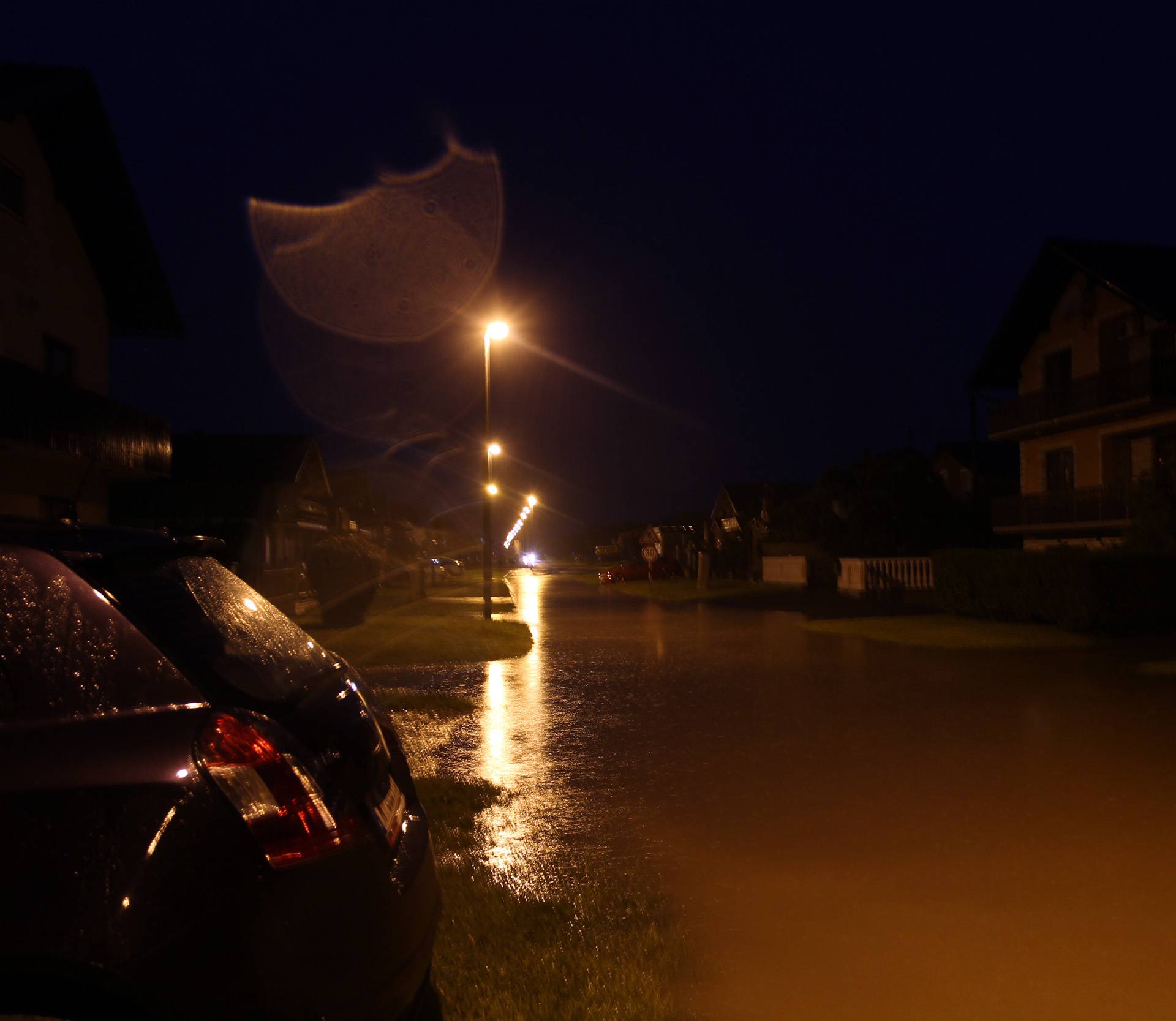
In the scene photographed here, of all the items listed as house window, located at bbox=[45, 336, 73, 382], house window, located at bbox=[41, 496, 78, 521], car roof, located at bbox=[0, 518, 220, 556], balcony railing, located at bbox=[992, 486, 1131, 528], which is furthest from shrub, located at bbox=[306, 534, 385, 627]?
car roof, located at bbox=[0, 518, 220, 556]

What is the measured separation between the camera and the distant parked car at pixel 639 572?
2164 inches

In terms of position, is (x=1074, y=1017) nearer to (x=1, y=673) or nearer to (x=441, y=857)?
(x=441, y=857)

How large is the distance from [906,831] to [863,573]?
29.8 m

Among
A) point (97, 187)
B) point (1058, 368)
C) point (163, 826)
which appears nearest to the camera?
point (163, 826)

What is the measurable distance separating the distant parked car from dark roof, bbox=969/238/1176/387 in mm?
22026

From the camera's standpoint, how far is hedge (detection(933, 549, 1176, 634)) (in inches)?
765

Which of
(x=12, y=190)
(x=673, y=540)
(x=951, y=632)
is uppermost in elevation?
(x=12, y=190)

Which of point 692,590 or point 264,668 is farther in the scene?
point 692,590

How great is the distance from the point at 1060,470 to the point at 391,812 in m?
36.8

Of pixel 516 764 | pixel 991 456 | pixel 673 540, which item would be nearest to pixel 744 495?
pixel 673 540

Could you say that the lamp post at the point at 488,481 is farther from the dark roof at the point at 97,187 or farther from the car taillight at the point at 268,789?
the car taillight at the point at 268,789

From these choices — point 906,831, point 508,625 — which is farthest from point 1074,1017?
point 508,625

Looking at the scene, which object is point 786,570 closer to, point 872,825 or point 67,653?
point 872,825

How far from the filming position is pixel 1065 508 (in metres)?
33.6
